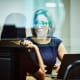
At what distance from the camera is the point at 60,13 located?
2.45 metres

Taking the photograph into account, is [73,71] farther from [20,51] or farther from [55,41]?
[20,51]

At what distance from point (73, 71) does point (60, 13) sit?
0.56m

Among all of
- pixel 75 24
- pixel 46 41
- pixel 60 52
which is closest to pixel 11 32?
pixel 46 41

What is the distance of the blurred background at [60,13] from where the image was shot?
2.42 m

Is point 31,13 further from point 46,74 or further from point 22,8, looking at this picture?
point 46,74

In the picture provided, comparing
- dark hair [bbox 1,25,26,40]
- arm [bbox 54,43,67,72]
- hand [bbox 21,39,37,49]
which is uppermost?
dark hair [bbox 1,25,26,40]

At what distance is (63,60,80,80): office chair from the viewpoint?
238 cm

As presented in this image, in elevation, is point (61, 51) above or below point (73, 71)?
above

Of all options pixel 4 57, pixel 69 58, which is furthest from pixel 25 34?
pixel 69 58

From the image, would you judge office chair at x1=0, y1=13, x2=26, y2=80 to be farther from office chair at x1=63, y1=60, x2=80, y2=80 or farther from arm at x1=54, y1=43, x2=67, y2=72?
office chair at x1=63, y1=60, x2=80, y2=80

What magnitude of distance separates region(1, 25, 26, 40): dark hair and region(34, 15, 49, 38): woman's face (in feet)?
0.44

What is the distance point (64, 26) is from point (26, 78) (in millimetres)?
604

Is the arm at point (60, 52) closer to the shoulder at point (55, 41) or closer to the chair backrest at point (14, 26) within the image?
the shoulder at point (55, 41)

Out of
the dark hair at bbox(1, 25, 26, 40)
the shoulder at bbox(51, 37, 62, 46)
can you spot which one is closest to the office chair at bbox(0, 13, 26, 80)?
the dark hair at bbox(1, 25, 26, 40)
